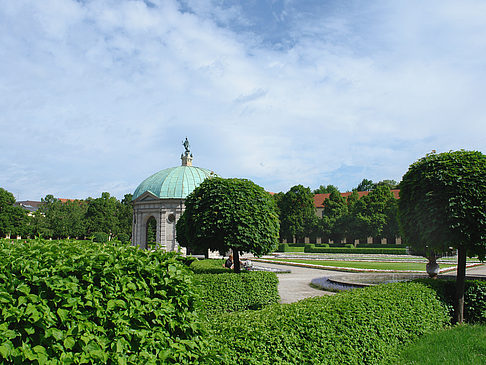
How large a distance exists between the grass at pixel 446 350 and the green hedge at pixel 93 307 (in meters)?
4.31

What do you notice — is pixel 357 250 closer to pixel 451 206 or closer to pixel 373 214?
pixel 373 214

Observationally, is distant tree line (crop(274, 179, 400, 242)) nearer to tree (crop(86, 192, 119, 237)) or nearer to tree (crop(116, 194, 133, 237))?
tree (crop(116, 194, 133, 237))

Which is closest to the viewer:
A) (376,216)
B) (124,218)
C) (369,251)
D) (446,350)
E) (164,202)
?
(446,350)

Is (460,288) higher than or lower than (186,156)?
lower

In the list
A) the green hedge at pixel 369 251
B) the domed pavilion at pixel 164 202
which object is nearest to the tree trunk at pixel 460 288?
the domed pavilion at pixel 164 202

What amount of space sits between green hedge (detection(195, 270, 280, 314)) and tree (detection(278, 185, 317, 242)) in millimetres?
58765

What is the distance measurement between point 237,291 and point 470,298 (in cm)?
617

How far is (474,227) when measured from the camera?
8.97 m

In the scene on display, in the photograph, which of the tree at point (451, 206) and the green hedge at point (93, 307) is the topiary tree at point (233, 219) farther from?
the green hedge at point (93, 307)

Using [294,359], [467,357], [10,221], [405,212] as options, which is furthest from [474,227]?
[10,221]

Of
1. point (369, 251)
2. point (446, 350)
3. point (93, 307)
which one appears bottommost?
point (369, 251)

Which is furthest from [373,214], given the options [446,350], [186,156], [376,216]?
[446,350]

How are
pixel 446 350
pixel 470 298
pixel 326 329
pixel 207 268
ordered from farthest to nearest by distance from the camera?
pixel 207 268 < pixel 470 298 < pixel 446 350 < pixel 326 329

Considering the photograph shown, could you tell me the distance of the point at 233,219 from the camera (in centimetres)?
1174
